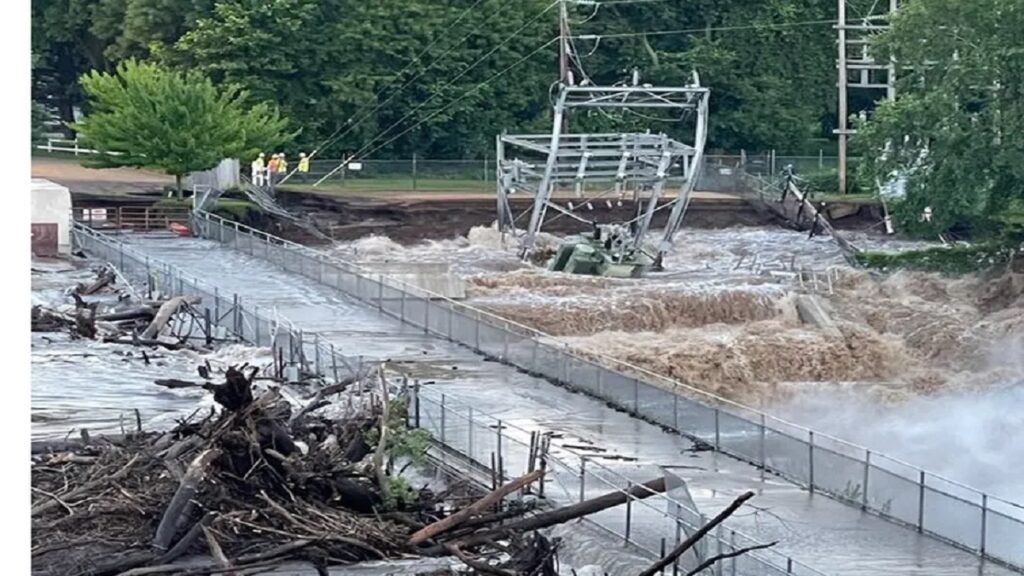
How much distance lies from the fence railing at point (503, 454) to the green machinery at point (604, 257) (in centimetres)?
1887

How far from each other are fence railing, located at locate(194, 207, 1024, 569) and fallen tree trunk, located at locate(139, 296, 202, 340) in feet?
18.9

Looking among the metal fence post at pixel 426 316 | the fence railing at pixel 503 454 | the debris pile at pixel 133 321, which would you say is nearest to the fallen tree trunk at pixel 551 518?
the fence railing at pixel 503 454

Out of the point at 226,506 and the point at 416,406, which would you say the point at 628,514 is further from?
the point at 416,406

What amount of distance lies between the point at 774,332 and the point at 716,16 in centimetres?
5055

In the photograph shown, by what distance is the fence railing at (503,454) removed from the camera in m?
20.2

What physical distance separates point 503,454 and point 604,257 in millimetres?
35495

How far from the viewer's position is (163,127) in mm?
71062

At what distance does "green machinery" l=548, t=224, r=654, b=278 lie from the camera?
6153 centimetres

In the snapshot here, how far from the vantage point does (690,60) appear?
312 ft

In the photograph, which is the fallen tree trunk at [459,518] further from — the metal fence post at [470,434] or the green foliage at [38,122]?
the green foliage at [38,122]

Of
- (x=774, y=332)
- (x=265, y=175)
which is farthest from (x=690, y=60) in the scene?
(x=774, y=332)

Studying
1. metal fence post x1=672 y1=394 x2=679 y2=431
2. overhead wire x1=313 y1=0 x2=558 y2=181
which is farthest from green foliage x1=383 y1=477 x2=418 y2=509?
overhead wire x1=313 y1=0 x2=558 y2=181

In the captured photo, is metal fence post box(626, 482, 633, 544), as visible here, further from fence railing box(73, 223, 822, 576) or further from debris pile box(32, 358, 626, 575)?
debris pile box(32, 358, 626, 575)
